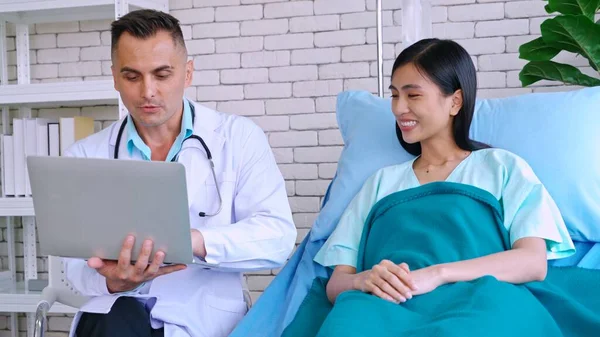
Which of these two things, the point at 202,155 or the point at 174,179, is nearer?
the point at 174,179

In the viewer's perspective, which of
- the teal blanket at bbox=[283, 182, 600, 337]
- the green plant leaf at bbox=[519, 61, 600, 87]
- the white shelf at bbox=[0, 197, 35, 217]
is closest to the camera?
the teal blanket at bbox=[283, 182, 600, 337]

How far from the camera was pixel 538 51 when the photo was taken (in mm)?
2684

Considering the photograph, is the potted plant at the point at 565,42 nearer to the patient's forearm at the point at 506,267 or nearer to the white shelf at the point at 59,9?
the patient's forearm at the point at 506,267

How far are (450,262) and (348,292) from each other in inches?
9.1

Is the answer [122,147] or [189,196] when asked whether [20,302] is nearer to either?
[122,147]

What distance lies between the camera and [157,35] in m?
1.85

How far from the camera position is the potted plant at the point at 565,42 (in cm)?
251

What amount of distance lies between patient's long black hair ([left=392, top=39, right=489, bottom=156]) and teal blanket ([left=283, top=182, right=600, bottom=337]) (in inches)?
7.9

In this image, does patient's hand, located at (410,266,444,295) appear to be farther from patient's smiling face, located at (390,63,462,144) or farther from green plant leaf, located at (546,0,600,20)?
green plant leaf, located at (546,0,600,20)

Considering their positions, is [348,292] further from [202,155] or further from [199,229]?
[202,155]

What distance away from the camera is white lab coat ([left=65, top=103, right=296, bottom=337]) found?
173 centimetres

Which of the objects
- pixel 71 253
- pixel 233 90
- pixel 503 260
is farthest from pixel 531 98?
pixel 233 90

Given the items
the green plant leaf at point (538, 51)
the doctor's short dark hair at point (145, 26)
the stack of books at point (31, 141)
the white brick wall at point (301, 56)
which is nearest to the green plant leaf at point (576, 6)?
the green plant leaf at point (538, 51)

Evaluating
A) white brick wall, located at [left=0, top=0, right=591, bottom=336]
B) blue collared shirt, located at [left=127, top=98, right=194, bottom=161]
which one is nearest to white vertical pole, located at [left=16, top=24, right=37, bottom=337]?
white brick wall, located at [left=0, top=0, right=591, bottom=336]
